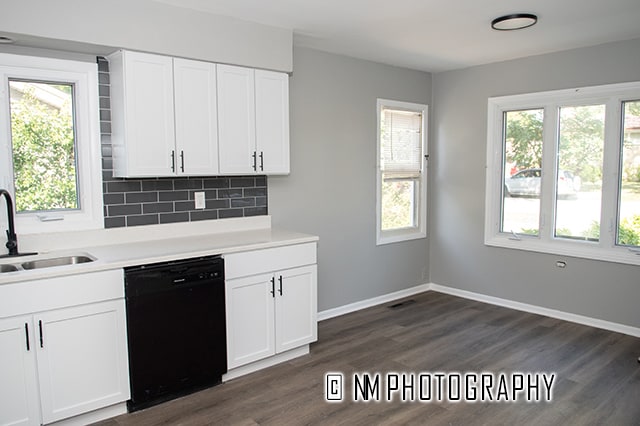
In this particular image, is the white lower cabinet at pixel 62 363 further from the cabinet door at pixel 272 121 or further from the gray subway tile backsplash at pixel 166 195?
the cabinet door at pixel 272 121

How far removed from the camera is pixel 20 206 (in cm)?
291

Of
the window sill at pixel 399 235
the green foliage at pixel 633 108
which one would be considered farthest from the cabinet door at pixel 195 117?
the green foliage at pixel 633 108

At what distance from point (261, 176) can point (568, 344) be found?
2.91 metres

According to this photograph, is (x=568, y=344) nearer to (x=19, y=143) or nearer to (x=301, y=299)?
(x=301, y=299)

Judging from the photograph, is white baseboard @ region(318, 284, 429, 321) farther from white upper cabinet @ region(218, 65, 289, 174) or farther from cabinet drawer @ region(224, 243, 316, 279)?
white upper cabinet @ region(218, 65, 289, 174)

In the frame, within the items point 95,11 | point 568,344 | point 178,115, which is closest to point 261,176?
point 178,115

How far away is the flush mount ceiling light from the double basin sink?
3.20 meters

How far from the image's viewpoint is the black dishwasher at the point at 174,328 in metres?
2.68

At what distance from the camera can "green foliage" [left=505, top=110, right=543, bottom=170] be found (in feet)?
15.0

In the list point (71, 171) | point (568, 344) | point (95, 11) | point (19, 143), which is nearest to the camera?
point (95, 11)

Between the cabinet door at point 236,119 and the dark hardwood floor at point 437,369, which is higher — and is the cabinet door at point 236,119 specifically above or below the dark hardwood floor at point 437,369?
above

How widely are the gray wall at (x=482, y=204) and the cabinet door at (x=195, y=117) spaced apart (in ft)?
9.65

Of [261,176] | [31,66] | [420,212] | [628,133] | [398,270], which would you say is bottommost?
[398,270]

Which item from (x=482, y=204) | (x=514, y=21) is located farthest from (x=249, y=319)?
(x=482, y=204)
